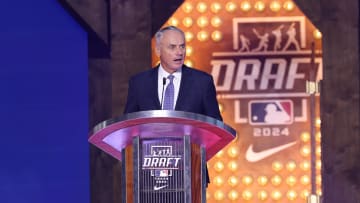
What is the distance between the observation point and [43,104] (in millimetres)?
5141

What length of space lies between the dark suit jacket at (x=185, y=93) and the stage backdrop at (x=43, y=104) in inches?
82.3

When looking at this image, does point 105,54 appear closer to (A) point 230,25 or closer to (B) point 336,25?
(A) point 230,25

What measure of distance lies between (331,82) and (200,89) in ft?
8.47

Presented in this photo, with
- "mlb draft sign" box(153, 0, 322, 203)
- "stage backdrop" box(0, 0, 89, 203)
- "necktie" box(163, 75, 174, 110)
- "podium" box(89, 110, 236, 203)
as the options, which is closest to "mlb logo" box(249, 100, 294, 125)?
"mlb draft sign" box(153, 0, 322, 203)

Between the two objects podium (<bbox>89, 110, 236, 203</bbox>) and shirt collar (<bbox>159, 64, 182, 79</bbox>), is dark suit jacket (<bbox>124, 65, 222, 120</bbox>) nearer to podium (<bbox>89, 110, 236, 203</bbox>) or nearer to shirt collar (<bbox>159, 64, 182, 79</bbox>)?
shirt collar (<bbox>159, 64, 182, 79</bbox>)

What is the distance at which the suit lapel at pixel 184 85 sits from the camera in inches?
116

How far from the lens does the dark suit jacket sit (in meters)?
2.97

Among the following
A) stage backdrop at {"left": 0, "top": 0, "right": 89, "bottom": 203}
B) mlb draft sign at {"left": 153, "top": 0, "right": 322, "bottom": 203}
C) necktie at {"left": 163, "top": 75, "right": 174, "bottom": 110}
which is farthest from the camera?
mlb draft sign at {"left": 153, "top": 0, "right": 322, "bottom": 203}

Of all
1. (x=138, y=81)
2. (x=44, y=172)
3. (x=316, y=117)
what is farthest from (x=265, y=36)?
(x=138, y=81)

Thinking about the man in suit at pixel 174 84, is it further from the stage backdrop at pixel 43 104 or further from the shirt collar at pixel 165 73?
the stage backdrop at pixel 43 104

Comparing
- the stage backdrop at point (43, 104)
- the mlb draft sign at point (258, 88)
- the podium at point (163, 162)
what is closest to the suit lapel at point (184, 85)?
the podium at point (163, 162)

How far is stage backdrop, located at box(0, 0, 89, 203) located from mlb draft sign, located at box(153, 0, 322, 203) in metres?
0.80

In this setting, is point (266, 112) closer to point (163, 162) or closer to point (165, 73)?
point (165, 73)

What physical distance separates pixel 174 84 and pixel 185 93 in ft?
0.22
